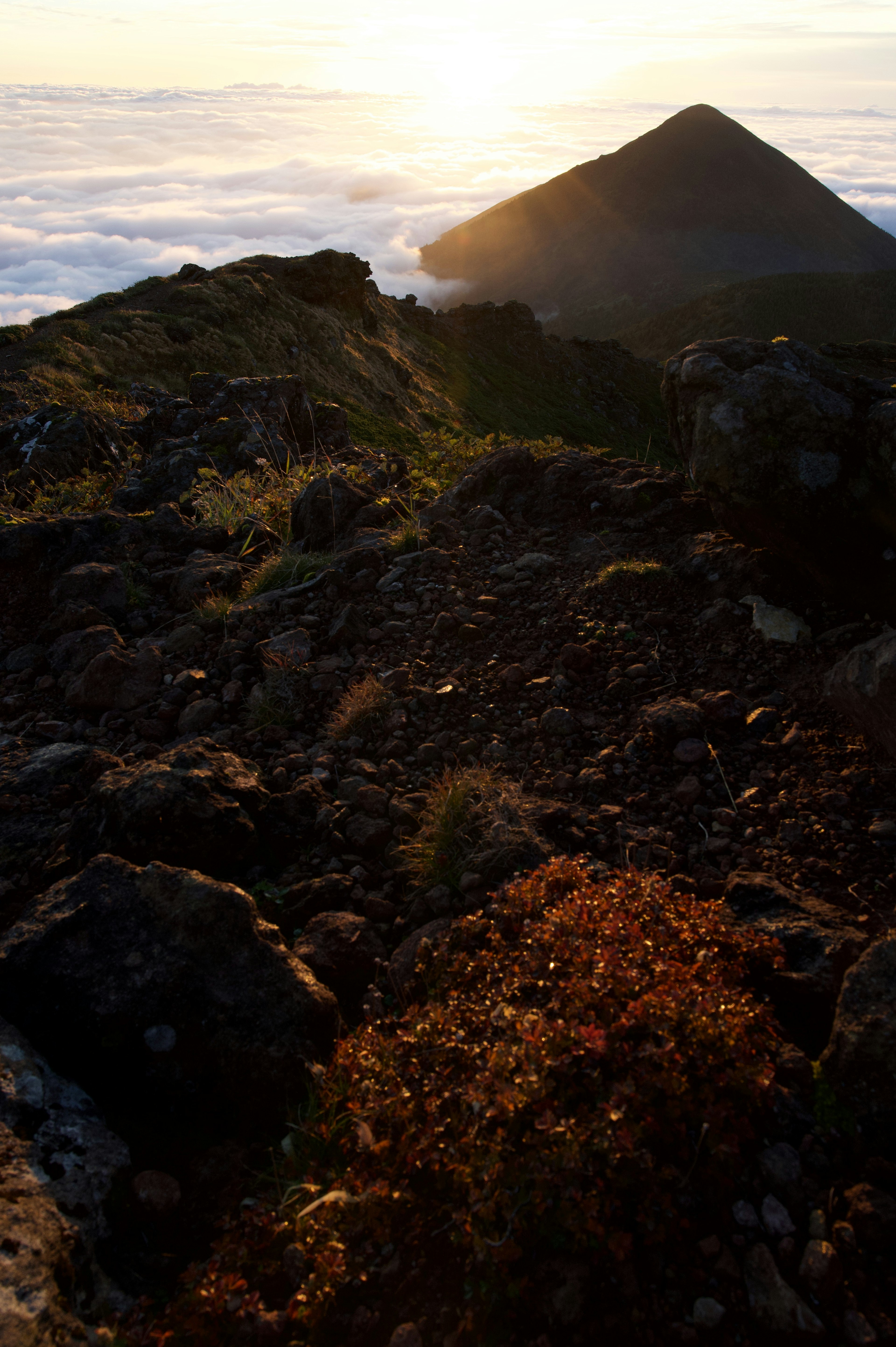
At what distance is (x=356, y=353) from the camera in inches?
1684

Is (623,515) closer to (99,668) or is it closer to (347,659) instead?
(347,659)

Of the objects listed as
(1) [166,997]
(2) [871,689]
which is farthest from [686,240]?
(1) [166,997]

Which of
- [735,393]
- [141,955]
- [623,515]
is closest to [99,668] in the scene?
[141,955]

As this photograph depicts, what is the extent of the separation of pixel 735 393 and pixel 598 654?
7.16ft

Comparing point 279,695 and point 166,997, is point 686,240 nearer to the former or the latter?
point 279,695

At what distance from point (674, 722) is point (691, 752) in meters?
0.23

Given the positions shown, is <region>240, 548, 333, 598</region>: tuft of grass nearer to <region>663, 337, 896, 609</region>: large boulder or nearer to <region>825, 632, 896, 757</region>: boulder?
<region>663, 337, 896, 609</region>: large boulder

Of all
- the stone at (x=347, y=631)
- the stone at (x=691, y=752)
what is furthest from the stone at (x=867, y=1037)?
the stone at (x=347, y=631)

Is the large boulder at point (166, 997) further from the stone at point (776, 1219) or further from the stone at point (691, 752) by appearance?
the stone at point (691, 752)

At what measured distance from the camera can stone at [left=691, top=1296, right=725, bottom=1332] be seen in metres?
1.98

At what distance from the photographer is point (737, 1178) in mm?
2275

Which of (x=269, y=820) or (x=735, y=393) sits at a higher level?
(x=735, y=393)

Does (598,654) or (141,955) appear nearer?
(141,955)

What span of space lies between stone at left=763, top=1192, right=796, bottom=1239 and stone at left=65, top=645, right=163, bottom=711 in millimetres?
4884
